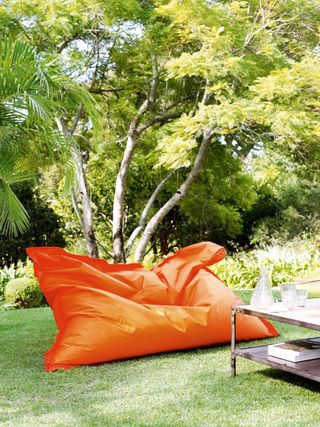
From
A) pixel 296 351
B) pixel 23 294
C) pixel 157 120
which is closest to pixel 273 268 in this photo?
pixel 157 120

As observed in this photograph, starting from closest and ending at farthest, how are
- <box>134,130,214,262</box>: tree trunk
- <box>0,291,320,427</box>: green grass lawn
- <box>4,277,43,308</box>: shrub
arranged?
1. <box>0,291,320,427</box>: green grass lawn
2. <box>4,277,43,308</box>: shrub
3. <box>134,130,214,262</box>: tree trunk

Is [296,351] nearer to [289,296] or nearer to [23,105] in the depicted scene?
[289,296]

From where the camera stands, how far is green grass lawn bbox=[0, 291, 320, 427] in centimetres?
299

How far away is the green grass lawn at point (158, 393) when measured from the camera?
2992 mm

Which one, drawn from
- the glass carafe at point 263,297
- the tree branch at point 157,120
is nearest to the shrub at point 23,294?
the tree branch at point 157,120

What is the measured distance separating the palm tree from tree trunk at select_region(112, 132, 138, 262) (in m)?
5.01

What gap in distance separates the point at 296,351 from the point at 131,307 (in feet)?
4.29

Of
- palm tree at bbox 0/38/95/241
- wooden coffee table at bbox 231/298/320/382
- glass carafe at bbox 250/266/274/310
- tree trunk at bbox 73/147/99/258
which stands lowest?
wooden coffee table at bbox 231/298/320/382

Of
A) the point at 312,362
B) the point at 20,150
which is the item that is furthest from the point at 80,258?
the point at 312,362

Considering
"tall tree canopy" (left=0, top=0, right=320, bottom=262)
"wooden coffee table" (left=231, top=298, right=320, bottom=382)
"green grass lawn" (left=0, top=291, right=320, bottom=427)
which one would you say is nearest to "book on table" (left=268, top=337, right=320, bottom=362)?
"wooden coffee table" (left=231, top=298, right=320, bottom=382)

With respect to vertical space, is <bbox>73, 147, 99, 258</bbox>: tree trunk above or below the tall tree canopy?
below

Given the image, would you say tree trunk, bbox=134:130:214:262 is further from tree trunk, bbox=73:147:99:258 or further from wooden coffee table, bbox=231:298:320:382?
wooden coffee table, bbox=231:298:320:382

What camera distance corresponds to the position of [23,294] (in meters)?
7.80

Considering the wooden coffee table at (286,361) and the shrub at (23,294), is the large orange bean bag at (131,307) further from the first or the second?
the shrub at (23,294)
